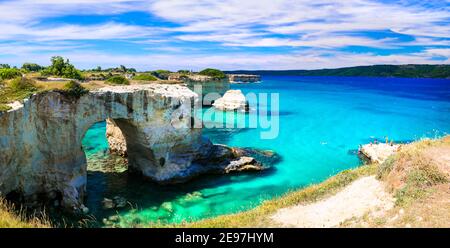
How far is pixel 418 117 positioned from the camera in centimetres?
6631

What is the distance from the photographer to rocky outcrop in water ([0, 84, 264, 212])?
19922 millimetres

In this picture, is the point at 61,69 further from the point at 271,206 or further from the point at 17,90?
the point at 271,206

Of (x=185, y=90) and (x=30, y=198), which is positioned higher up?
(x=185, y=90)

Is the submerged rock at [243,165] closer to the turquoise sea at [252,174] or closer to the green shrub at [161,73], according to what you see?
the turquoise sea at [252,174]

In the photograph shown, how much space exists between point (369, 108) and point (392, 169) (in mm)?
71424

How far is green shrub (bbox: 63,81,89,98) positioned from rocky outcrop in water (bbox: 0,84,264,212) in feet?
0.99

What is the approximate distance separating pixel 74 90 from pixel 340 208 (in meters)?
17.0

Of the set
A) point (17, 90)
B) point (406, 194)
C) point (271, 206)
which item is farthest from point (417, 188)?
point (17, 90)

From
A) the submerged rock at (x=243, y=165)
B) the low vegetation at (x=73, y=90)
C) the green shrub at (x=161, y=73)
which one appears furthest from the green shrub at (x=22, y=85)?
the green shrub at (x=161, y=73)

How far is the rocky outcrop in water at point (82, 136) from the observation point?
65.4 ft

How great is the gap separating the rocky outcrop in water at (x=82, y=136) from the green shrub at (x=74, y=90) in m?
0.30

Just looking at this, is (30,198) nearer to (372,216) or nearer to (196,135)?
(196,135)

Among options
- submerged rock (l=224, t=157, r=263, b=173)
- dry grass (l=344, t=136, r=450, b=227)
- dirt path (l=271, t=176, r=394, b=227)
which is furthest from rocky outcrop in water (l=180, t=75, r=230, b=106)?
dirt path (l=271, t=176, r=394, b=227)
